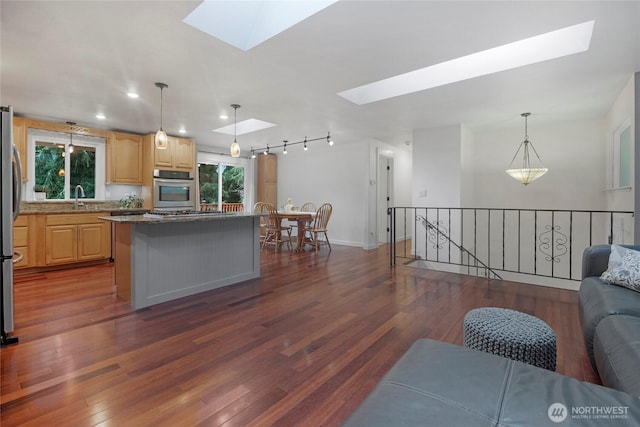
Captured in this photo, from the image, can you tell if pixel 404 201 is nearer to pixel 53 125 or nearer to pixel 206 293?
pixel 206 293

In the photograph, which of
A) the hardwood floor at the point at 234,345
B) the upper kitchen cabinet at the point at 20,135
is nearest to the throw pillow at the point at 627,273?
the hardwood floor at the point at 234,345

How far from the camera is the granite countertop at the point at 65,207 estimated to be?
442 centimetres

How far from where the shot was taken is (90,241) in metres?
4.72

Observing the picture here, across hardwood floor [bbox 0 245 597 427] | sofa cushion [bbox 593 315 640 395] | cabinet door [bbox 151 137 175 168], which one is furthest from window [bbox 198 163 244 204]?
sofa cushion [bbox 593 315 640 395]

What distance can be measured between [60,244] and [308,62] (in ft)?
14.7

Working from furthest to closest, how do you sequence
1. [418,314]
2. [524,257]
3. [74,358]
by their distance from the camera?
[524,257] → [418,314] → [74,358]

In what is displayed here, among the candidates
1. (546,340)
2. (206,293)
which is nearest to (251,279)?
(206,293)

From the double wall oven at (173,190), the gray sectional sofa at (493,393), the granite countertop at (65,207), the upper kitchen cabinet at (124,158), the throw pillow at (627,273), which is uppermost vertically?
the upper kitchen cabinet at (124,158)

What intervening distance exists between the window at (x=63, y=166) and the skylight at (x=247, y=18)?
14.0 ft

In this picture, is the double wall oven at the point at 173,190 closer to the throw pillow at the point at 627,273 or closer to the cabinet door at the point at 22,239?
the cabinet door at the point at 22,239

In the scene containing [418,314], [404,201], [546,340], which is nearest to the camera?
[546,340]

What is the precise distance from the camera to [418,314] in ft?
8.98

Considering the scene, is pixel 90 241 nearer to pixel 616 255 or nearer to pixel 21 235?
pixel 21 235

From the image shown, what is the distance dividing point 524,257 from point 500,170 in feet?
5.47
